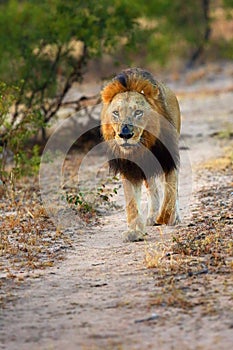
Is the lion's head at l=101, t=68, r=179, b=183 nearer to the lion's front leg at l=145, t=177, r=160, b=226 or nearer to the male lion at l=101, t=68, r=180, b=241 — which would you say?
the male lion at l=101, t=68, r=180, b=241

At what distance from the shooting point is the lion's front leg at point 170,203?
738cm

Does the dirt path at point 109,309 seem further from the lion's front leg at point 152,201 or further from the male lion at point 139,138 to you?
the lion's front leg at point 152,201

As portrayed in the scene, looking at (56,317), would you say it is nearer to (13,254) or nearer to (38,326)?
(38,326)

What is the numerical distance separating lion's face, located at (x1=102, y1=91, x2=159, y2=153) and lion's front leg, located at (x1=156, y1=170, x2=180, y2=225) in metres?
0.49

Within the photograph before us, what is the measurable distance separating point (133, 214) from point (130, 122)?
83 cm

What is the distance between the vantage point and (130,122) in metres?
6.76

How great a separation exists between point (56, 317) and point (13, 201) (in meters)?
3.94

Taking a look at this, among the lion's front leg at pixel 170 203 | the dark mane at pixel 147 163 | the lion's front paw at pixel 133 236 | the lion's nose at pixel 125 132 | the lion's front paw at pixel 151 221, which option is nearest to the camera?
the lion's nose at pixel 125 132

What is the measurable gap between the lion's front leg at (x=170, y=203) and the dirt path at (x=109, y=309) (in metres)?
0.26

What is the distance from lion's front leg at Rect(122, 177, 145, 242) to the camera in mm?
6984

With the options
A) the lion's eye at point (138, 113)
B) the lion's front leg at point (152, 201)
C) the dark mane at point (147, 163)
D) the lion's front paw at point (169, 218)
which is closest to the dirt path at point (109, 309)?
the lion's front paw at point (169, 218)

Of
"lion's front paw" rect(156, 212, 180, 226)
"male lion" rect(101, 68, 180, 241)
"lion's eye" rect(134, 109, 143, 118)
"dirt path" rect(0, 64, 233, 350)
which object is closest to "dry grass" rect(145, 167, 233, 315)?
"dirt path" rect(0, 64, 233, 350)

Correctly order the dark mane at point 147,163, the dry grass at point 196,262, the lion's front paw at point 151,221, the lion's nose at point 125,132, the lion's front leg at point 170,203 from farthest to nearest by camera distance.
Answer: the lion's front paw at point 151,221 < the lion's front leg at point 170,203 < the dark mane at point 147,163 < the lion's nose at point 125,132 < the dry grass at point 196,262

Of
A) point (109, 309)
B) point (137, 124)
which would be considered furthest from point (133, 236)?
point (109, 309)
